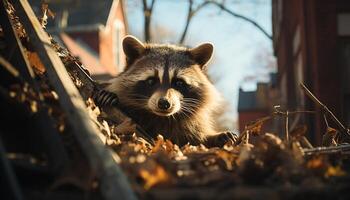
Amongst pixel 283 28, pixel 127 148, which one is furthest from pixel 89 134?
pixel 283 28

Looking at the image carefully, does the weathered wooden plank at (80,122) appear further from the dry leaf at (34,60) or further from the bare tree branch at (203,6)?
the bare tree branch at (203,6)

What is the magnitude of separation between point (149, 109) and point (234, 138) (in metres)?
0.91

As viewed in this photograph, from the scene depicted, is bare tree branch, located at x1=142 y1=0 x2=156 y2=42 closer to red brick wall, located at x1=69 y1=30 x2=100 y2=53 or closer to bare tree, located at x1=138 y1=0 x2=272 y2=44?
bare tree, located at x1=138 y1=0 x2=272 y2=44

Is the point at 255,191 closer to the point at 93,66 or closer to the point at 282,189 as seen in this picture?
the point at 282,189

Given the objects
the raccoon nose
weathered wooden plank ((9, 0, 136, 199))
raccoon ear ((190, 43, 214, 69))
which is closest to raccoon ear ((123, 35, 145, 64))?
raccoon ear ((190, 43, 214, 69))

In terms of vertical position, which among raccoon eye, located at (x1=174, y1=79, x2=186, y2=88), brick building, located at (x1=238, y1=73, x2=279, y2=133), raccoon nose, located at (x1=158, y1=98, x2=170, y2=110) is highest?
raccoon eye, located at (x1=174, y1=79, x2=186, y2=88)

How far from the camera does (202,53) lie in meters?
6.99

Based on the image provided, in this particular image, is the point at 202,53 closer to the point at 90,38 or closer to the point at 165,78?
the point at 165,78

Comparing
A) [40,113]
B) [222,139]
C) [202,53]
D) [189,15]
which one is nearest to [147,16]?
[189,15]

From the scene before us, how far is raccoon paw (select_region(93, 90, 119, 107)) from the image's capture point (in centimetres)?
580

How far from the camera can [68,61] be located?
18.6 ft

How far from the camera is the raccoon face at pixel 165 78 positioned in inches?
235

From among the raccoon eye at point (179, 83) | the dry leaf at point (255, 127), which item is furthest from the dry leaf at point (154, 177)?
the raccoon eye at point (179, 83)

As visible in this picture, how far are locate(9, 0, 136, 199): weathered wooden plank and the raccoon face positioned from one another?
2.08m
